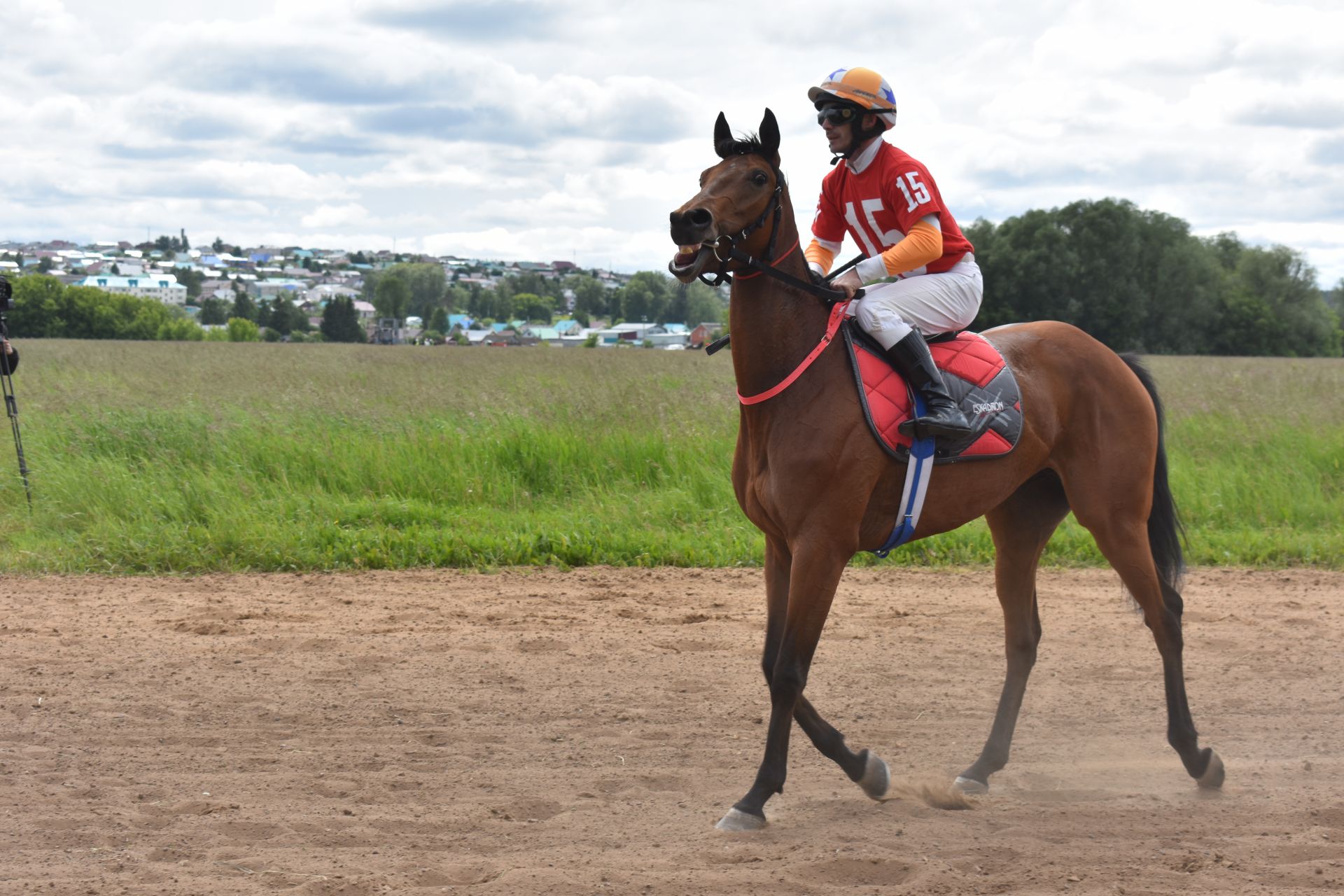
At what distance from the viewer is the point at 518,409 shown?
1302 centimetres

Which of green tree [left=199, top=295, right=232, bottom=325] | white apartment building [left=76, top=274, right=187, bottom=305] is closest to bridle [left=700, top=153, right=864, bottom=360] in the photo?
green tree [left=199, top=295, right=232, bottom=325]

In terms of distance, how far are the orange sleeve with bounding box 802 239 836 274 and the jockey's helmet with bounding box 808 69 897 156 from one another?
1.77 feet

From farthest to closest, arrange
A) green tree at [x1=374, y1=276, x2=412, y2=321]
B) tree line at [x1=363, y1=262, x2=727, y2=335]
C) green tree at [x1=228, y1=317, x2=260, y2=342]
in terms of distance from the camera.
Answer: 1. tree line at [x1=363, y1=262, x2=727, y2=335]
2. green tree at [x1=374, y1=276, x2=412, y2=321]
3. green tree at [x1=228, y1=317, x2=260, y2=342]

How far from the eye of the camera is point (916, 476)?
179 inches

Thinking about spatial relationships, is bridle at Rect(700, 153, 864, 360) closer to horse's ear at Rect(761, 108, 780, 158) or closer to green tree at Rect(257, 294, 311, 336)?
horse's ear at Rect(761, 108, 780, 158)

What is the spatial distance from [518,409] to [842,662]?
7428mm

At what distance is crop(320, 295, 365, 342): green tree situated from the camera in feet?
153

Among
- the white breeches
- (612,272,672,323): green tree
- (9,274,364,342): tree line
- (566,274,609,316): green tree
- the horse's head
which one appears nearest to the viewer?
the horse's head

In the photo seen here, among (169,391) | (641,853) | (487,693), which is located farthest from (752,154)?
(169,391)

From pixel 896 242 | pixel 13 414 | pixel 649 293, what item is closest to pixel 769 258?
pixel 896 242

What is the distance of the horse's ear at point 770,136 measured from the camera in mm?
4180

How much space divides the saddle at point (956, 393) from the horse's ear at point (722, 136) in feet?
2.85

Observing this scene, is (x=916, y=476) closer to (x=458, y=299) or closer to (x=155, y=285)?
(x=458, y=299)

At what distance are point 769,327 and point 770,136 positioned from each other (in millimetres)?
724
